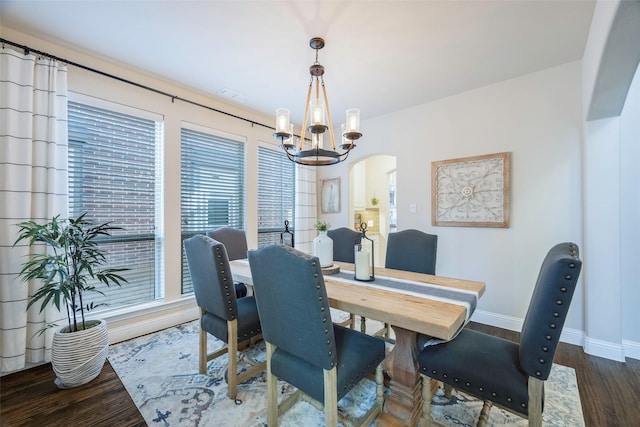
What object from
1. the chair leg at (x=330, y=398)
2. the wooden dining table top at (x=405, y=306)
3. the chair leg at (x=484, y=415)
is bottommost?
the chair leg at (x=484, y=415)

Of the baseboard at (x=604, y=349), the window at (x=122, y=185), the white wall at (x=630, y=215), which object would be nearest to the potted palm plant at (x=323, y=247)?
the window at (x=122, y=185)

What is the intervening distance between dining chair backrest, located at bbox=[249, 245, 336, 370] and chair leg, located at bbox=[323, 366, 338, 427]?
0.15ft

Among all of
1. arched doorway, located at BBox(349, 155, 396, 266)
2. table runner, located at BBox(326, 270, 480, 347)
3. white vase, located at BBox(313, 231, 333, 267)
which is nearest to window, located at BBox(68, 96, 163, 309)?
white vase, located at BBox(313, 231, 333, 267)

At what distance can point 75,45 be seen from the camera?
228 centimetres

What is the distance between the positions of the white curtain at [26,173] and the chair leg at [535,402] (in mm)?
3240

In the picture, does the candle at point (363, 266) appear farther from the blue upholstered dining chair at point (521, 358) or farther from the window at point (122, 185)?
the window at point (122, 185)

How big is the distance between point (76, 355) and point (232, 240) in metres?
1.47

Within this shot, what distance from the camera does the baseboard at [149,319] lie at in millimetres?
2512

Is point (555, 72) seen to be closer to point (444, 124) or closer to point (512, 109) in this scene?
point (512, 109)

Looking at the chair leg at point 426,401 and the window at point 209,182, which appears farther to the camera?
the window at point 209,182

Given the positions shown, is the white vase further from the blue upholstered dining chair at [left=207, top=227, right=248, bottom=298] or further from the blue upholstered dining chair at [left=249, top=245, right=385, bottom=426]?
the blue upholstered dining chair at [left=207, top=227, right=248, bottom=298]

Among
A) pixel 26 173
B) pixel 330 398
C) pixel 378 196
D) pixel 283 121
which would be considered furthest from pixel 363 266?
pixel 378 196

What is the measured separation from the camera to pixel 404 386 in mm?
1455

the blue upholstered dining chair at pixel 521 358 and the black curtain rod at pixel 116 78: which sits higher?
the black curtain rod at pixel 116 78
